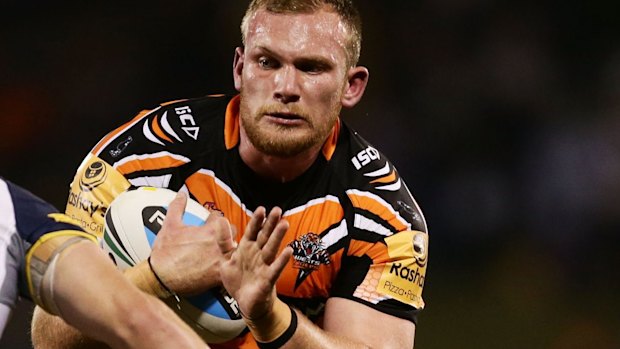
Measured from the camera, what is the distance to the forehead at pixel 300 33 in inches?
132

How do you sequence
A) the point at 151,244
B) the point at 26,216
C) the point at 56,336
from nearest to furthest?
the point at 26,216 → the point at 151,244 → the point at 56,336

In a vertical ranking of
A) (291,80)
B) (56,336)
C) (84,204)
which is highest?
(291,80)

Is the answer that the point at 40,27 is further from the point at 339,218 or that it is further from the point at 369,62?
the point at 339,218

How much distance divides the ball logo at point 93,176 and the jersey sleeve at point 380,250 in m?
0.82

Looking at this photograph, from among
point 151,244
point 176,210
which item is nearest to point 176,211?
point 176,210

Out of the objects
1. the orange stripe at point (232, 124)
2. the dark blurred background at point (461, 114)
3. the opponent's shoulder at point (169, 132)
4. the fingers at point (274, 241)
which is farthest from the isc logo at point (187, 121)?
the dark blurred background at point (461, 114)

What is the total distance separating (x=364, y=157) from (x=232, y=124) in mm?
482

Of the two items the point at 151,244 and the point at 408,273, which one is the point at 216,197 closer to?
the point at 151,244

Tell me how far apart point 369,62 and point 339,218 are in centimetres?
322

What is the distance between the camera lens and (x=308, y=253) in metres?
3.41

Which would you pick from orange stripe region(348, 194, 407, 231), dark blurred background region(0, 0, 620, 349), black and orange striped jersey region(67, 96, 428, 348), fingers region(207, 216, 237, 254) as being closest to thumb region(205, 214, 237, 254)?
Answer: fingers region(207, 216, 237, 254)

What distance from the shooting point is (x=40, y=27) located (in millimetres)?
6316

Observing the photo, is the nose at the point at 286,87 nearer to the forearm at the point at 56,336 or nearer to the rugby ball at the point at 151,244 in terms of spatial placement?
the rugby ball at the point at 151,244

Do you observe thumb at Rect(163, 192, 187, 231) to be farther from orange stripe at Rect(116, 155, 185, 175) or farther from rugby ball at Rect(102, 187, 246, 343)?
orange stripe at Rect(116, 155, 185, 175)
